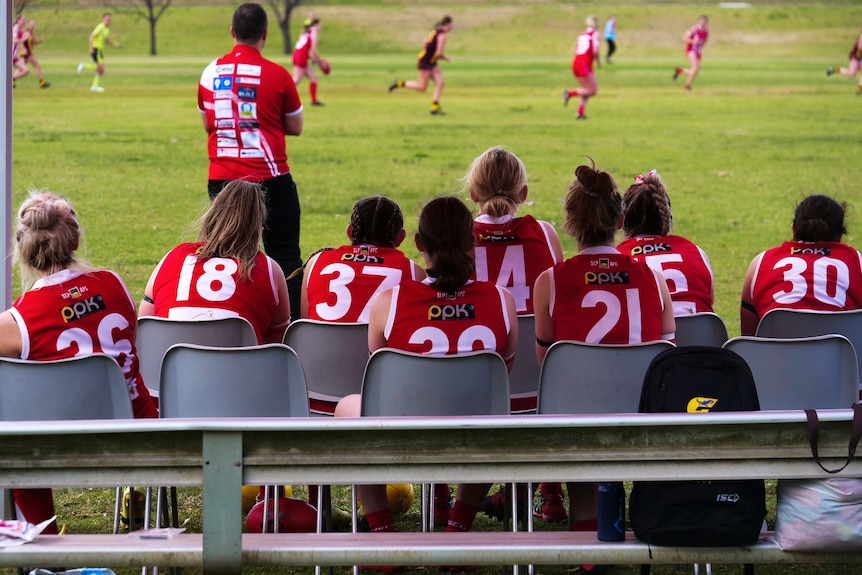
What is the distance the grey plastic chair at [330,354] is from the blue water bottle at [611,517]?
144 centimetres

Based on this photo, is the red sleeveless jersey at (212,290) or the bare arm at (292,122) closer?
the red sleeveless jersey at (212,290)

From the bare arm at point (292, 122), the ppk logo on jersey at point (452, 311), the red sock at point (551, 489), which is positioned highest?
the bare arm at point (292, 122)

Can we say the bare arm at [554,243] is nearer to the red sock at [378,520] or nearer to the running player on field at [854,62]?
the red sock at [378,520]

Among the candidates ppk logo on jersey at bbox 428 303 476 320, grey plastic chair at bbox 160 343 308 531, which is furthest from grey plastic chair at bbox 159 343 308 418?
ppk logo on jersey at bbox 428 303 476 320

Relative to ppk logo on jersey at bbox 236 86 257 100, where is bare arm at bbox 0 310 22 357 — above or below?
below

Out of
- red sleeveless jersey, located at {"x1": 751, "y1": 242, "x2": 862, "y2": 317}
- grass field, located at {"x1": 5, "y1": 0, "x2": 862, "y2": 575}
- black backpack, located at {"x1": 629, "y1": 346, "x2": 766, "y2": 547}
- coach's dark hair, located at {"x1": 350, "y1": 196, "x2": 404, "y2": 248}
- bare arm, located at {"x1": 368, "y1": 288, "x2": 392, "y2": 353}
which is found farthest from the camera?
grass field, located at {"x1": 5, "y1": 0, "x2": 862, "y2": 575}

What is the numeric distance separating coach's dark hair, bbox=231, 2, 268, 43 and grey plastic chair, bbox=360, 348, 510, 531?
4.48 m

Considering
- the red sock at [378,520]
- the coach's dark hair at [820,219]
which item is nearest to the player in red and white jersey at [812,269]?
the coach's dark hair at [820,219]

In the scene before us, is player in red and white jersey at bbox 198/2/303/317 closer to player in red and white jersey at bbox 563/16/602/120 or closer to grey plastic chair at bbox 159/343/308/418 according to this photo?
grey plastic chair at bbox 159/343/308/418

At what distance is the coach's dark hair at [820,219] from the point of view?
5113 millimetres

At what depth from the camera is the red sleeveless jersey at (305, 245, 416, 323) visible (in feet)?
15.7

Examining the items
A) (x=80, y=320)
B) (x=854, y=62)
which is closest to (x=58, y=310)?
(x=80, y=320)

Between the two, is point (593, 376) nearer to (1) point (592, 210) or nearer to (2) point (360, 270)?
(1) point (592, 210)

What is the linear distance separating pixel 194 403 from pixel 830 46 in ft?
196
